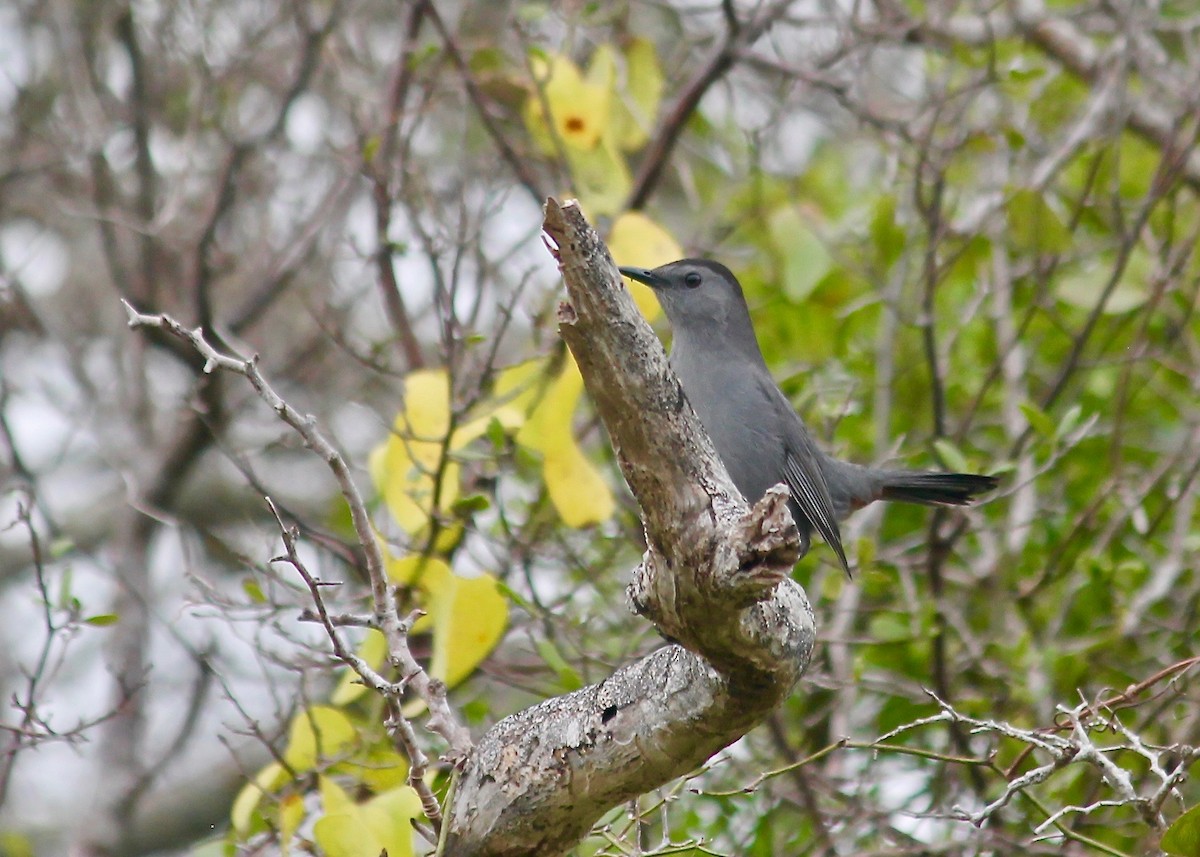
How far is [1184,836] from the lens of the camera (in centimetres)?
306

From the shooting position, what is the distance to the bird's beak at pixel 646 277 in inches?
194

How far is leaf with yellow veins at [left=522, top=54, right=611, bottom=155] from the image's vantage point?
18.1 ft

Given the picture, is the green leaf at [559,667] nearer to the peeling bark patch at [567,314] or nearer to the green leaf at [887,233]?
the peeling bark patch at [567,314]

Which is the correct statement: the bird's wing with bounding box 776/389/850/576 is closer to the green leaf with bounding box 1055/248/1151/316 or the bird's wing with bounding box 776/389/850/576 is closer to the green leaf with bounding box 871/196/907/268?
the green leaf with bounding box 871/196/907/268

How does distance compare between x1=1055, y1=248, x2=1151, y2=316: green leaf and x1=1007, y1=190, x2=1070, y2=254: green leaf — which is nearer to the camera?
x1=1007, y1=190, x2=1070, y2=254: green leaf

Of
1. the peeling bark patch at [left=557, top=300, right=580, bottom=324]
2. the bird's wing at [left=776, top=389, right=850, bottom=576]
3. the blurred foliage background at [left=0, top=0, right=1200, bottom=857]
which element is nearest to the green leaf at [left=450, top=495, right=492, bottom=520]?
the blurred foliage background at [left=0, top=0, right=1200, bottom=857]

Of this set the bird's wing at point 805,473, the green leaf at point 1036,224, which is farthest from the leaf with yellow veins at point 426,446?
the green leaf at point 1036,224

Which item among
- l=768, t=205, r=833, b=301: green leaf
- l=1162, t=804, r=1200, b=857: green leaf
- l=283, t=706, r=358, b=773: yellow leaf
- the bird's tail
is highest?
l=768, t=205, r=833, b=301: green leaf

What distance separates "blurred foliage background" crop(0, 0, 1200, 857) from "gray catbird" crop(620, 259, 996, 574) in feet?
0.65

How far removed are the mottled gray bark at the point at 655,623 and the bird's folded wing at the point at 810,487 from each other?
203 cm

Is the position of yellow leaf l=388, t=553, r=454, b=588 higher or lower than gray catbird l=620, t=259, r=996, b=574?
lower

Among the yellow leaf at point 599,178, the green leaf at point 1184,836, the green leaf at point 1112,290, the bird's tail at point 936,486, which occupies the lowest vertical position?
the green leaf at point 1184,836

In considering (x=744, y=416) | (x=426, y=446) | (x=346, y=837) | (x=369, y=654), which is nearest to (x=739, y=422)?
(x=744, y=416)

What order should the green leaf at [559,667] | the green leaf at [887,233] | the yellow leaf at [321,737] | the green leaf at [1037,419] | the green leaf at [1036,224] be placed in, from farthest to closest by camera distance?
1. the green leaf at [887,233]
2. the green leaf at [1036,224]
3. the green leaf at [1037,419]
4. the green leaf at [559,667]
5. the yellow leaf at [321,737]
